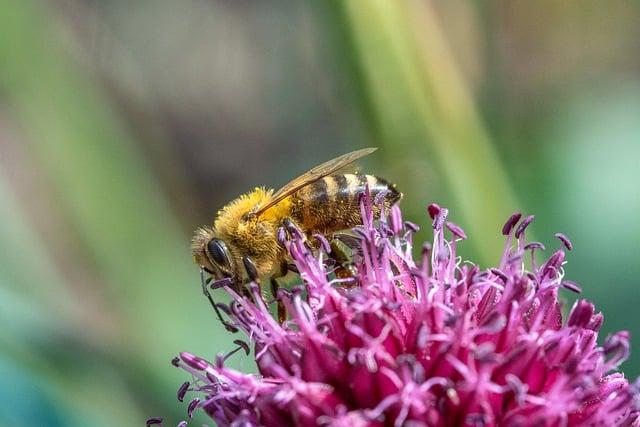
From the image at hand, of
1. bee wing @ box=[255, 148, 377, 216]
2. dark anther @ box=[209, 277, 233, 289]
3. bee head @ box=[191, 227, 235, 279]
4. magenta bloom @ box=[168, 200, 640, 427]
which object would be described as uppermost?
bee wing @ box=[255, 148, 377, 216]

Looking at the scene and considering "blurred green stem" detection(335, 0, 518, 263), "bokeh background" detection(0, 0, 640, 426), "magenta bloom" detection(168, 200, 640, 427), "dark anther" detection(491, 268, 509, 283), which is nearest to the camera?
"magenta bloom" detection(168, 200, 640, 427)

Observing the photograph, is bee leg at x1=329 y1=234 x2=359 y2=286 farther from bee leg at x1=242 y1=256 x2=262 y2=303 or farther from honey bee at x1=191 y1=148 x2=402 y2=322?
bee leg at x1=242 y1=256 x2=262 y2=303

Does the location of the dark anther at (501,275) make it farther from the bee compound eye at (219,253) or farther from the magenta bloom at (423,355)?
the bee compound eye at (219,253)

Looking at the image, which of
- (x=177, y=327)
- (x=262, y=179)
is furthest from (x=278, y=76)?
(x=177, y=327)

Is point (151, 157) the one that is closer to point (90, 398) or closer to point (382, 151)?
point (90, 398)

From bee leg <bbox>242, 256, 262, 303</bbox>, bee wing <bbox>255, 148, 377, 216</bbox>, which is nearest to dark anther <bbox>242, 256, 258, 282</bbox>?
bee leg <bbox>242, 256, 262, 303</bbox>

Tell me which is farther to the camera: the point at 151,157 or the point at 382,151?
the point at 151,157

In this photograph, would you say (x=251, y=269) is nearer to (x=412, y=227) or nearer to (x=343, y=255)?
(x=343, y=255)

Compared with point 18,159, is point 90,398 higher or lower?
lower
